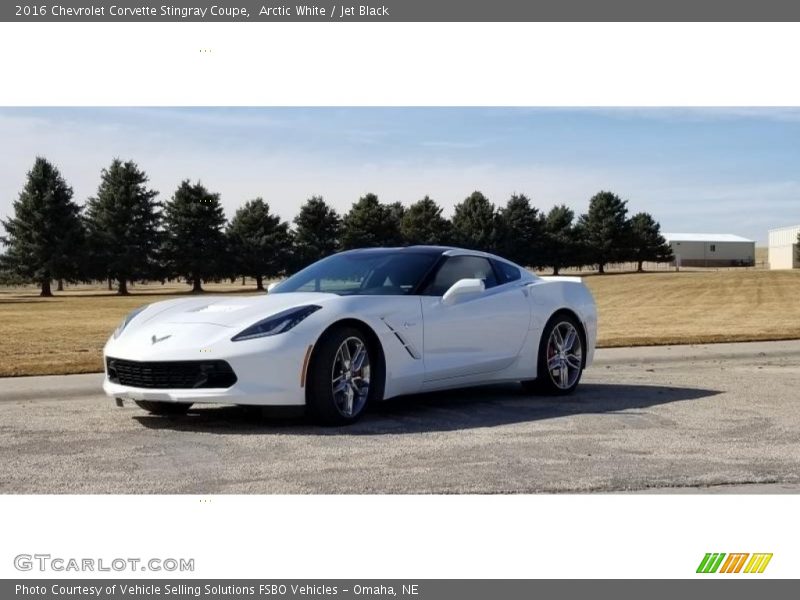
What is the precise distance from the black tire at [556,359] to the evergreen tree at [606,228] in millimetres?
70545

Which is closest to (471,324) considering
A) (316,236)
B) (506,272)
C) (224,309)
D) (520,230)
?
(506,272)

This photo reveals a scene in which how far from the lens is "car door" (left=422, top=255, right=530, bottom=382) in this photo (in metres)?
8.70

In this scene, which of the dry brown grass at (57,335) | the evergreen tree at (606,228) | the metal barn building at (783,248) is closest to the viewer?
the dry brown grass at (57,335)

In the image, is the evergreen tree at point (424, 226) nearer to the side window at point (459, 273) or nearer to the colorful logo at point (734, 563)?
the side window at point (459, 273)

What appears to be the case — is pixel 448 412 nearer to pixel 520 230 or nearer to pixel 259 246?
pixel 259 246

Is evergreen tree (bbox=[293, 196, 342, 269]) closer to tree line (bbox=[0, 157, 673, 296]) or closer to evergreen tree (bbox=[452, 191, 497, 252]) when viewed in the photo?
tree line (bbox=[0, 157, 673, 296])

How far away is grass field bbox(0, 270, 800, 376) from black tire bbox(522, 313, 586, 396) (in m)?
5.13

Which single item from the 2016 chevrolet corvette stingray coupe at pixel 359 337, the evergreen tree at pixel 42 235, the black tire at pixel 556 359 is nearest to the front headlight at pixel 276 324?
the 2016 chevrolet corvette stingray coupe at pixel 359 337

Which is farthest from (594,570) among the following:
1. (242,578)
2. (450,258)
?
(450,258)

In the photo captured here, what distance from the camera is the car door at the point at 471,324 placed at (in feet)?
28.5

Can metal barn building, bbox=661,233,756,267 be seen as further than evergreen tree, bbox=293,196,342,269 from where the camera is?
Yes

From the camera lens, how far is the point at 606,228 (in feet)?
276

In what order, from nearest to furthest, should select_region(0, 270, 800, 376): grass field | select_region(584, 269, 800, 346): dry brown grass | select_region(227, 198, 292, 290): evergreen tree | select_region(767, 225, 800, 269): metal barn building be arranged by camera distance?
select_region(0, 270, 800, 376): grass field, select_region(584, 269, 800, 346): dry brown grass, select_region(227, 198, 292, 290): evergreen tree, select_region(767, 225, 800, 269): metal barn building

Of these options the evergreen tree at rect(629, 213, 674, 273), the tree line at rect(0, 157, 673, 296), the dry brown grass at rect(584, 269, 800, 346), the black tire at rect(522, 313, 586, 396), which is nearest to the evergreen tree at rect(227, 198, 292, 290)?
the tree line at rect(0, 157, 673, 296)
